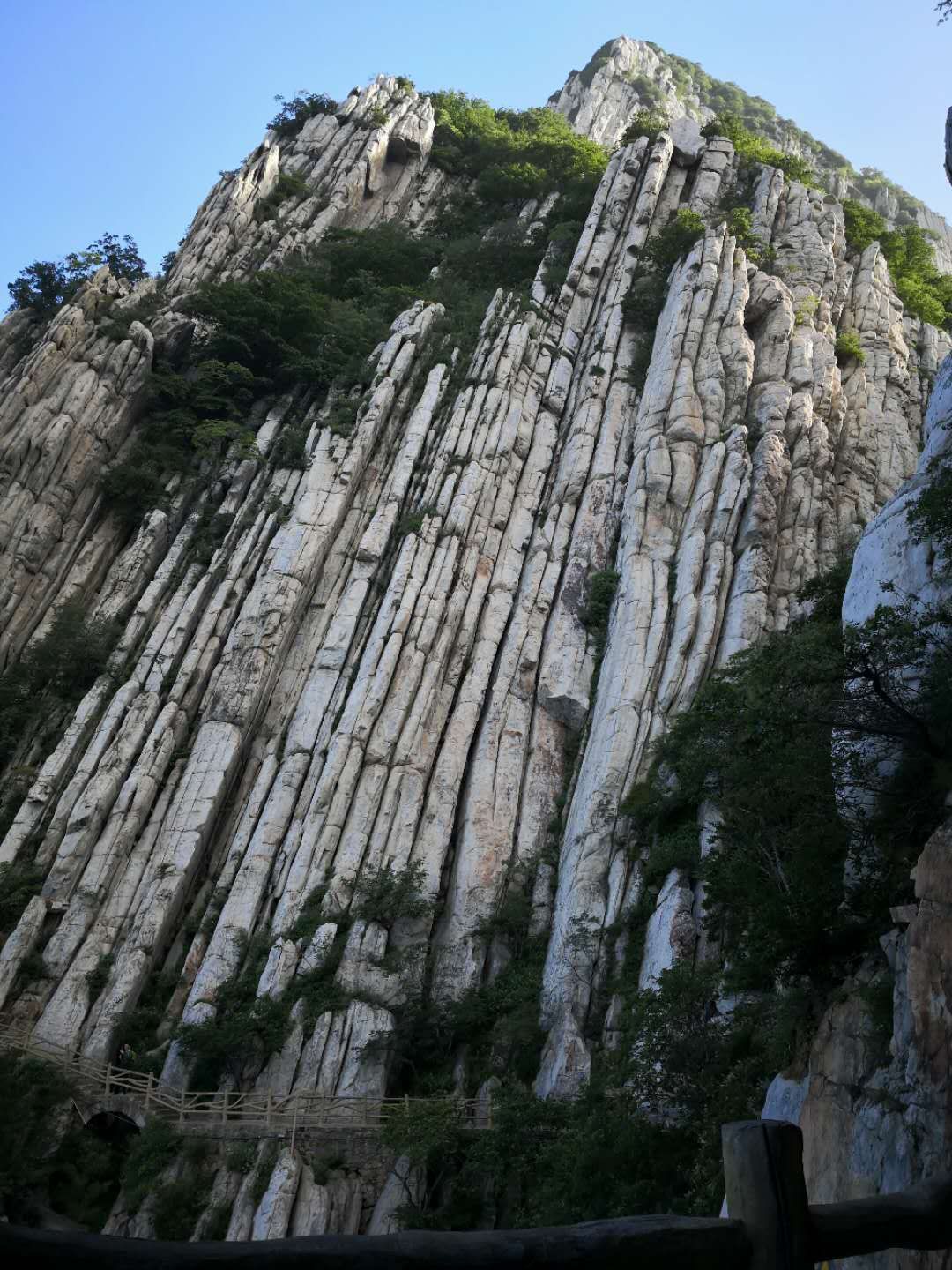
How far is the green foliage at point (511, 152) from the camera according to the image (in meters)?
54.1

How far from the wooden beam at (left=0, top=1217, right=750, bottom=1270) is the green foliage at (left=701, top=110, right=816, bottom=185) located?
52.5 meters

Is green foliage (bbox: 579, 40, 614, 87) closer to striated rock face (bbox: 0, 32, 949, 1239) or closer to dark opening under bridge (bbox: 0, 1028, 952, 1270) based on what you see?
striated rock face (bbox: 0, 32, 949, 1239)

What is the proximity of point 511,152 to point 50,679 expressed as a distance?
3941cm

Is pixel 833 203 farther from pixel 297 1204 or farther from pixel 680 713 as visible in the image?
pixel 297 1204

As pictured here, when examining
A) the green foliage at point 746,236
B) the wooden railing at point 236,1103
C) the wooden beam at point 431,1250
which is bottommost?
the wooden beam at point 431,1250

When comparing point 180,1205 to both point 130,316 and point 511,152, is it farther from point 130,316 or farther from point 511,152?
point 511,152

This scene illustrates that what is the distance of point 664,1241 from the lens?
4652 mm

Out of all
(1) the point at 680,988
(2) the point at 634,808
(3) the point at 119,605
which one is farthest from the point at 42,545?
(1) the point at 680,988

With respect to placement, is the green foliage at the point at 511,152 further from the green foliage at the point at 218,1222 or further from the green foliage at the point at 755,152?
the green foliage at the point at 218,1222

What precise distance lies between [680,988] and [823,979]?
648cm

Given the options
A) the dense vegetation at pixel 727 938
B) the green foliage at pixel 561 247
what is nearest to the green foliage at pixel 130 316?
the green foliage at pixel 561 247

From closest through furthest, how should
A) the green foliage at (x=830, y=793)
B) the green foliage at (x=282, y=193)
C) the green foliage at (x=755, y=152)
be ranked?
the green foliage at (x=830, y=793) < the green foliage at (x=755, y=152) < the green foliage at (x=282, y=193)

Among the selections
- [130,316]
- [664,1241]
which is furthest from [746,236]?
[664,1241]

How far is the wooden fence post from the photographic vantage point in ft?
15.7
